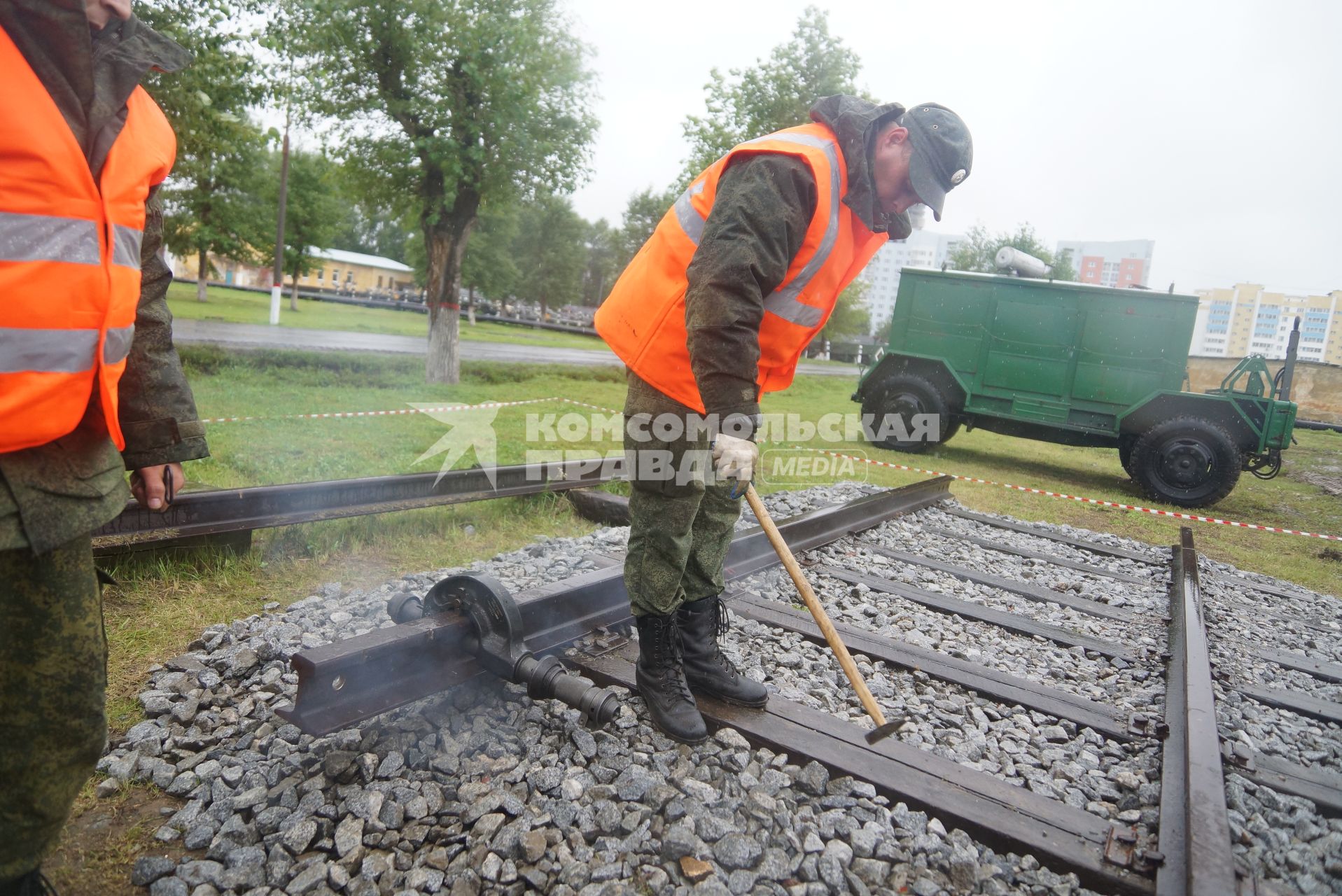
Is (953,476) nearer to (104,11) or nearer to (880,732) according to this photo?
(880,732)

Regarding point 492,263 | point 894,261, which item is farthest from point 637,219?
point 894,261

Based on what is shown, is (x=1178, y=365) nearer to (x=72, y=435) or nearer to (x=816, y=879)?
(x=816, y=879)

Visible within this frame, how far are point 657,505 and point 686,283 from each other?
2.30ft

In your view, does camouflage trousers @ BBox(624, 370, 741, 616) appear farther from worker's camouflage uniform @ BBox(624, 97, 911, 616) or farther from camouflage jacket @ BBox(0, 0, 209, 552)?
camouflage jacket @ BBox(0, 0, 209, 552)

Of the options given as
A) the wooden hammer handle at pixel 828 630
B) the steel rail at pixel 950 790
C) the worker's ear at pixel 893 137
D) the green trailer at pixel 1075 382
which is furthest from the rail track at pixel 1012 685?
the green trailer at pixel 1075 382

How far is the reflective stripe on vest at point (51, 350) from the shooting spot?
4.16 feet

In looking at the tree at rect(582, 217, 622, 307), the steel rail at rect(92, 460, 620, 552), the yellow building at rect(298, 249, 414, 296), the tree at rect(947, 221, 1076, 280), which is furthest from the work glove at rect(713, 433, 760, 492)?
the yellow building at rect(298, 249, 414, 296)

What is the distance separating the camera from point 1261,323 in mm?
33406

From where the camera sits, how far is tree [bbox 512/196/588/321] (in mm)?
59500

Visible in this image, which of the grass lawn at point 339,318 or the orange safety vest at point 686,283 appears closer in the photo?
the orange safety vest at point 686,283

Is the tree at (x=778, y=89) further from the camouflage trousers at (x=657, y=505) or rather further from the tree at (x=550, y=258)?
the tree at (x=550, y=258)

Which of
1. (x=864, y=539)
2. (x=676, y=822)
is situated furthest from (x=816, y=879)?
(x=864, y=539)

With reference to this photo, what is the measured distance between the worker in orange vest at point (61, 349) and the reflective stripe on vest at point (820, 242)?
1.34m

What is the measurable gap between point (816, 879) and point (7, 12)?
2.32m
